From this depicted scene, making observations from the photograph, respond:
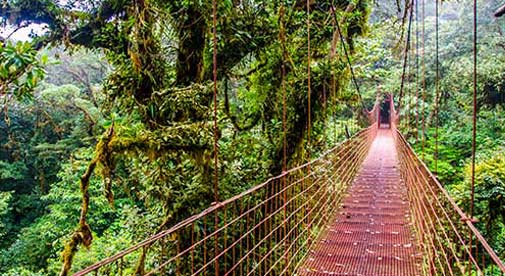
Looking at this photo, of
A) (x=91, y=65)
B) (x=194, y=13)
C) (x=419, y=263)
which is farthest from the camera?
(x=91, y=65)

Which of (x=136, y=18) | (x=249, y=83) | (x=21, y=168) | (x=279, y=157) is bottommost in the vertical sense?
(x=21, y=168)

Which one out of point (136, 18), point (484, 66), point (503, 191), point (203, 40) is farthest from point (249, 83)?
point (484, 66)

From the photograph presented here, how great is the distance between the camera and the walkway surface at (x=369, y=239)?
7.62ft

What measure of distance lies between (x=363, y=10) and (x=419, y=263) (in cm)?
284

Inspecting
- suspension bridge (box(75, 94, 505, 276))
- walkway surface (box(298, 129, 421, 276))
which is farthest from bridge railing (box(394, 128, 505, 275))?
walkway surface (box(298, 129, 421, 276))

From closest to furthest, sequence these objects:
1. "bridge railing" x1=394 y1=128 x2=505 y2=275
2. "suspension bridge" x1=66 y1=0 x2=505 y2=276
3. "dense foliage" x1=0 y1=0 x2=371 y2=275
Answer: "bridge railing" x1=394 y1=128 x2=505 y2=275 < "suspension bridge" x1=66 y1=0 x2=505 y2=276 < "dense foliage" x1=0 y1=0 x2=371 y2=275

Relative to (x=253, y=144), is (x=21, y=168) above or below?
below

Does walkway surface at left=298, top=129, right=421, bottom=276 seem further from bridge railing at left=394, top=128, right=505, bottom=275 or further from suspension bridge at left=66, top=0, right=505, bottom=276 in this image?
bridge railing at left=394, top=128, right=505, bottom=275

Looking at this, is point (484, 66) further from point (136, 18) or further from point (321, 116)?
point (136, 18)

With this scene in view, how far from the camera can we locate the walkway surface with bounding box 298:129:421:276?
91.4 inches

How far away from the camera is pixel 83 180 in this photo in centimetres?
219

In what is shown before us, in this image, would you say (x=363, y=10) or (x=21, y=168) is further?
(x=21, y=168)

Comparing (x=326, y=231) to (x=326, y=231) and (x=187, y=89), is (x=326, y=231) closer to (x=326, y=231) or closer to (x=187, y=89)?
(x=326, y=231)

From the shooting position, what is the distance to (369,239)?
283cm
